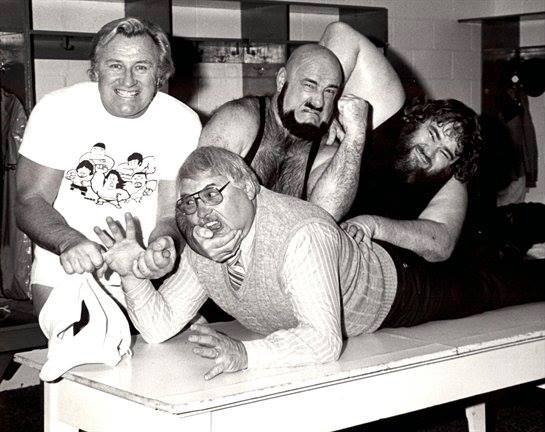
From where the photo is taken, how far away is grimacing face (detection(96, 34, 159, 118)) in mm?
2783

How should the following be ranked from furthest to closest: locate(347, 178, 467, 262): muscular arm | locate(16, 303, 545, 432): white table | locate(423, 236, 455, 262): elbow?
locate(423, 236, 455, 262): elbow → locate(347, 178, 467, 262): muscular arm → locate(16, 303, 545, 432): white table

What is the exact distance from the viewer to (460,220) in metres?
3.07

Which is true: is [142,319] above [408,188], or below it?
below

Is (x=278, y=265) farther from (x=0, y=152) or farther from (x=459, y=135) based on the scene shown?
(x=0, y=152)

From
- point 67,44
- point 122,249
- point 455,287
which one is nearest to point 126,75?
point 122,249

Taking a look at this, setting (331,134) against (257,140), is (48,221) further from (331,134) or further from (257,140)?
(331,134)

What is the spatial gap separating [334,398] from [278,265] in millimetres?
348

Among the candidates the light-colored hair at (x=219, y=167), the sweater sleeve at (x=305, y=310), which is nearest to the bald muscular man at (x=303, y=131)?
the light-colored hair at (x=219, y=167)

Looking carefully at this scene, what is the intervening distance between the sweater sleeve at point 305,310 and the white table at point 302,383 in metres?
0.04

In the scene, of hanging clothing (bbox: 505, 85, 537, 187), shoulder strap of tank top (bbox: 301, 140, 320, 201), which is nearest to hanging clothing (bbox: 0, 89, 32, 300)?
shoulder strap of tank top (bbox: 301, 140, 320, 201)

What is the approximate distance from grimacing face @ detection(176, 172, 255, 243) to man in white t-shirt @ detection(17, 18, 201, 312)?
45 centimetres

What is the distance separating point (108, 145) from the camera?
2.84 m

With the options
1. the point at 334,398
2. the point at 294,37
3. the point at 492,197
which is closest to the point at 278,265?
the point at 334,398

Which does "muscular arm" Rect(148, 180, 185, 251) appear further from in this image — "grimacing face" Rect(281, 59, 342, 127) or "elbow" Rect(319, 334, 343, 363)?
"elbow" Rect(319, 334, 343, 363)
